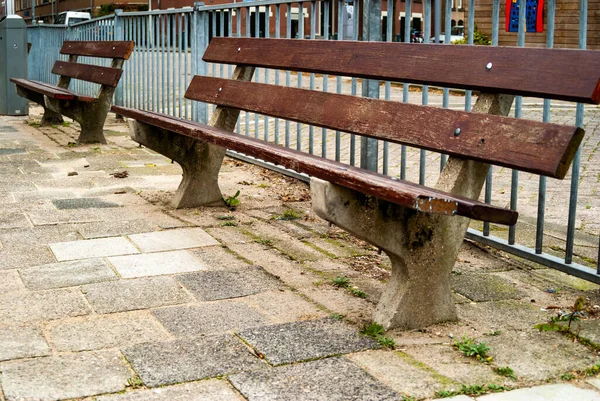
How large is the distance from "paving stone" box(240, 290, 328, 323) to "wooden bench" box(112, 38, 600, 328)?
319 mm

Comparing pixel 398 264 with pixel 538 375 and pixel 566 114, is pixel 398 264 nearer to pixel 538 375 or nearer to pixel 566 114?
pixel 538 375

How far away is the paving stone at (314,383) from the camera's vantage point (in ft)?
9.29

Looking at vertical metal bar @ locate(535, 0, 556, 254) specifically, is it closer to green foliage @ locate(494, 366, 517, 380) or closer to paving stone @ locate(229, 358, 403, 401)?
green foliage @ locate(494, 366, 517, 380)

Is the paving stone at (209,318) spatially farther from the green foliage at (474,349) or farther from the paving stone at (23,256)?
the paving stone at (23,256)

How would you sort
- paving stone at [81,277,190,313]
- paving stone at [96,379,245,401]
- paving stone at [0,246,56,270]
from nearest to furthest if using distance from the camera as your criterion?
paving stone at [96,379,245,401], paving stone at [81,277,190,313], paving stone at [0,246,56,270]

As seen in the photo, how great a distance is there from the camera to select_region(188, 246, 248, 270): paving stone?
176 inches

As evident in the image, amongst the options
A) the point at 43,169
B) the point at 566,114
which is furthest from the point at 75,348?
the point at 566,114

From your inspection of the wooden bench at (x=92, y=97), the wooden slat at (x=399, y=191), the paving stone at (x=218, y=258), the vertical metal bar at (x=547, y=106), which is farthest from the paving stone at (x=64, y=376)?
the wooden bench at (x=92, y=97)

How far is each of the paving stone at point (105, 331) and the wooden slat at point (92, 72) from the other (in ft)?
16.4

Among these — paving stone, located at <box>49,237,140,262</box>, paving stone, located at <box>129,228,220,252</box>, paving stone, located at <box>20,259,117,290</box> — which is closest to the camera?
paving stone, located at <box>20,259,117,290</box>

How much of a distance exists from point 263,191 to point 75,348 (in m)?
3.50

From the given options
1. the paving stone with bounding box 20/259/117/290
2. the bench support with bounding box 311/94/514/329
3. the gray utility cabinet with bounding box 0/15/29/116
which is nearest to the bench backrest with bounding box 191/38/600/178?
the bench support with bounding box 311/94/514/329

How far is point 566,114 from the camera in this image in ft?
45.9

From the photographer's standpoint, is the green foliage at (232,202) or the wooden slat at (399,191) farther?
the green foliage at (232,202)
